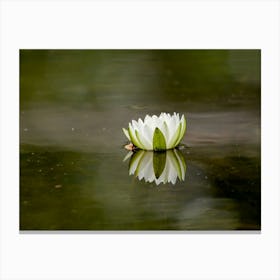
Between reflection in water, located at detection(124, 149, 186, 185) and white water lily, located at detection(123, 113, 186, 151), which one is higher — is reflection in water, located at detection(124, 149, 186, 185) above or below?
below

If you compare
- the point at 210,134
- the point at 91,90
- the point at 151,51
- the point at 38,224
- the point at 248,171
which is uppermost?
the point at 151,51

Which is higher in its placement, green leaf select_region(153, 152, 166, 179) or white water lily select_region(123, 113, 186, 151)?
white water lily select_region(123, 113, 186, 151)

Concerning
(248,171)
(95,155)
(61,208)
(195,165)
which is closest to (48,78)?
(95,155)

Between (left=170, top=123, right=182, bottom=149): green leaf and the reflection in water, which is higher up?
(left=170, top=123, right=182, bottom=149): green leaf

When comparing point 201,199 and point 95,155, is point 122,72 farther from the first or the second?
point 201,199

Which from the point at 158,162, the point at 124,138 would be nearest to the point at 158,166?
the point at 158,162

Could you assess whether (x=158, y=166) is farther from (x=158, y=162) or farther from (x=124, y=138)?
(x=124, y=138)
